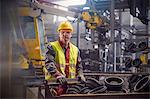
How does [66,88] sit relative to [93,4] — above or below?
below

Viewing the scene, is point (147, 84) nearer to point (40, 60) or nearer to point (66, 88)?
point (66, 88)

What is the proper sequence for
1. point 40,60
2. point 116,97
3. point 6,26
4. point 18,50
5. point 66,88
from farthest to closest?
point 40,60 < point 66,88 < point 116,97 < point 18,50 < point 6,26

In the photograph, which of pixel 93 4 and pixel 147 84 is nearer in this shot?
pixel 147 84

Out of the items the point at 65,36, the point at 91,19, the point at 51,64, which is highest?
the point at 91,19

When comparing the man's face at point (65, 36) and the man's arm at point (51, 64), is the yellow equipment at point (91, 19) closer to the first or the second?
the man's face at point (65, 36)

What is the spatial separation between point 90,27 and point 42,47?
2737 mm

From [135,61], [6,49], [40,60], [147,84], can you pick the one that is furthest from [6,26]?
[135,61]

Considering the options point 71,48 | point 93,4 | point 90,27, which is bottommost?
point 71,48

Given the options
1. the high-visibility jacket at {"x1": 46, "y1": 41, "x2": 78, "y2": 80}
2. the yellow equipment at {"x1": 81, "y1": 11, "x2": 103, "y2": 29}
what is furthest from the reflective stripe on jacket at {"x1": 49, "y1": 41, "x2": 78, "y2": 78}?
the yellow equipment at {"x1": 81, "y1": 11, "x2": 103, "y2": 29}

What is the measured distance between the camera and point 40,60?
5.35 m

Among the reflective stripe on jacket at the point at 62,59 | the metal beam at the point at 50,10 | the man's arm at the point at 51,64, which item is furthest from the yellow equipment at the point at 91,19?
the man's arm at the point at 51,64

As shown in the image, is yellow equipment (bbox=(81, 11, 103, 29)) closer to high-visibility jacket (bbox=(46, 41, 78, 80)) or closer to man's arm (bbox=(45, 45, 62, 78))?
high-visibility jacket (bbox=(46, 41, 78, 80))

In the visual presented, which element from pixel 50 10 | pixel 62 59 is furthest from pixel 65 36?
pixel 50 10

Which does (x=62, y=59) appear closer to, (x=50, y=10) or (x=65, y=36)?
(x=65, y=36)
